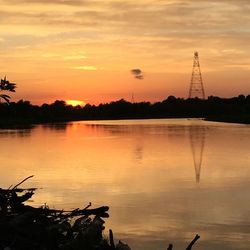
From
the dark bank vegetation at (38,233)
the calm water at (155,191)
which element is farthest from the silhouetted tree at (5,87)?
the calm water at (155,191)

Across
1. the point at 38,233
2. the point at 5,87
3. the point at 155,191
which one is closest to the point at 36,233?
the point at 38,233

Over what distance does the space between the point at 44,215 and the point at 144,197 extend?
Result: 427 inches

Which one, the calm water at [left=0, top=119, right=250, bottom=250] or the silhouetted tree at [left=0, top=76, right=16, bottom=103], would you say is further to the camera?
the calm water at [left=0, top=119, right=250, bottom=250]

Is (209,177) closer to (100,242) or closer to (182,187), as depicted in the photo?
(182,187)

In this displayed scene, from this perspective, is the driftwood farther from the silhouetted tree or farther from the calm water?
the calm water

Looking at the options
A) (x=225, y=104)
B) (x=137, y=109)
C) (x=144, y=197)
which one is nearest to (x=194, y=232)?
(x=144, y=197)

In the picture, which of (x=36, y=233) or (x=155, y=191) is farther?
(x=155, y=191)

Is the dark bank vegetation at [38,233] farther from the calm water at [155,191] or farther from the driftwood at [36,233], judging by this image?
the calm water at [155,191]

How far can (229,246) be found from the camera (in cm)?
1050

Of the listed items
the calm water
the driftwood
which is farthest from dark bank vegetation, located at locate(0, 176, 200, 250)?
the calm water

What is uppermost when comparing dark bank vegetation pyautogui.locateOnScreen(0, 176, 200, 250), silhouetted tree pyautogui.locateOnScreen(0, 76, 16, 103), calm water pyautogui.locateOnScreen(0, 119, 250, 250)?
silhouetted tree pyautogui.locateOnScreen(0, 76, 16, 103)

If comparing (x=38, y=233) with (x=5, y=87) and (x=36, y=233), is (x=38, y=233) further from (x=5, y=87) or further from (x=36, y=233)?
(x=5, y=87)

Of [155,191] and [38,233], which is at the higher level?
[38,233]

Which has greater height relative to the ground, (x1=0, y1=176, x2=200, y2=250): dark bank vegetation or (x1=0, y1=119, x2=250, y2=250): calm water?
(x1=0, y1=176, x2=200, y2=250): dark bank vegetation
